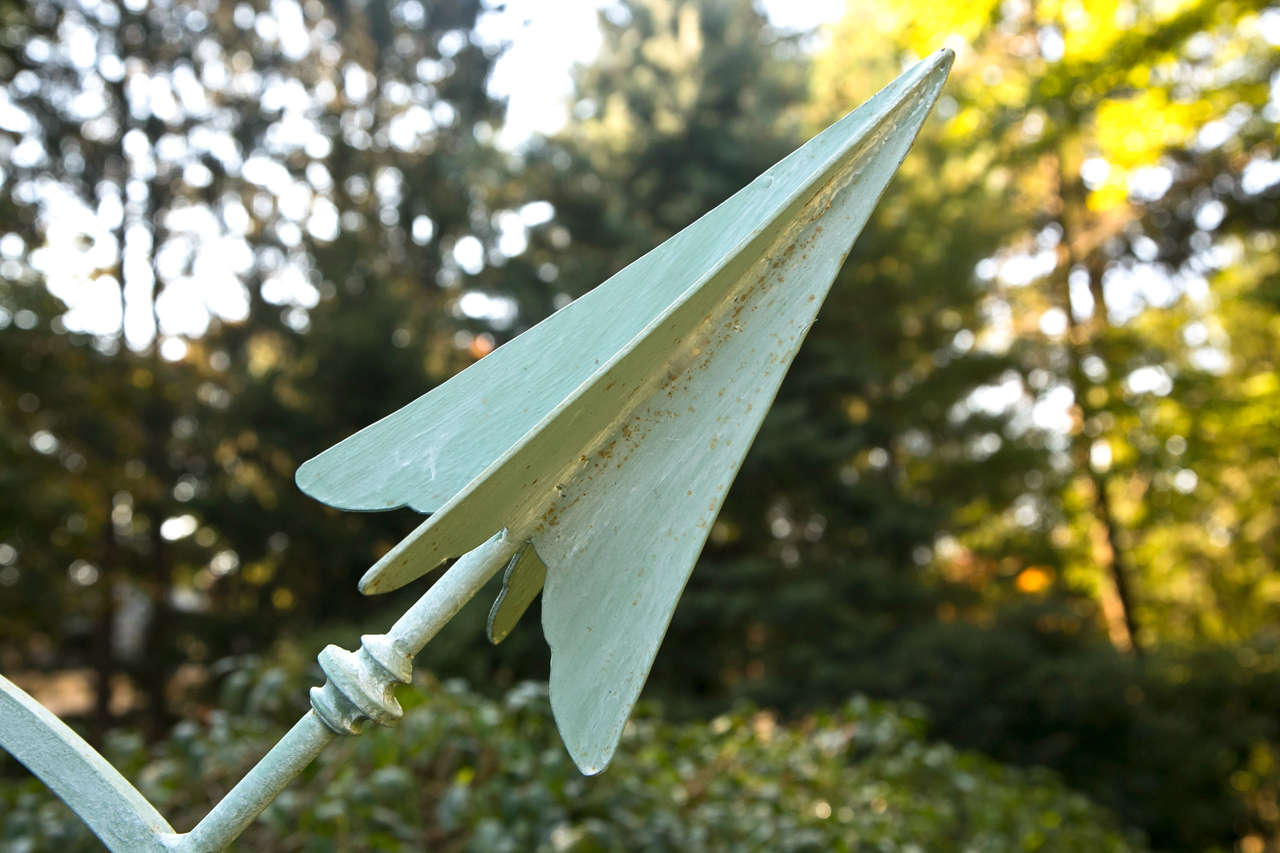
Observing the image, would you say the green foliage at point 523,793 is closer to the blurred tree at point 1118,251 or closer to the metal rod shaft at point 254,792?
the metal rod shaft at point 254,792

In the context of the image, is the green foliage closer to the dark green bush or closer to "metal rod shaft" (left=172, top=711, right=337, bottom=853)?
"metal rod shaft" (left=172, top=711, right=337, bottom=853)

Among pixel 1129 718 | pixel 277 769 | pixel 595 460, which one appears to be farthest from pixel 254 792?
pixel 1129 718

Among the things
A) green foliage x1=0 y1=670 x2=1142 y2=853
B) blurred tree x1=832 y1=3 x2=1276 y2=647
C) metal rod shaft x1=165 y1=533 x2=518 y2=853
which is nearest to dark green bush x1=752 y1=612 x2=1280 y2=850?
blurred tree x1=832 y1=3 x2=1276 y2=647

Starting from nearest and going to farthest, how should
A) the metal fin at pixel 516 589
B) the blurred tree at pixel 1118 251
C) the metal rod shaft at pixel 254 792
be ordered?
the metal rod shaft at pixel 254 792, the metal fin at pixel 516 589, the blurred tree at pixel 1118 251

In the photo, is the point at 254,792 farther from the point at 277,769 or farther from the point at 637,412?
the point at 637,412

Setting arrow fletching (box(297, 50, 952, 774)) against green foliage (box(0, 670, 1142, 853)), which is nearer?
arrow fletching (box(297, 50, 952, 774))

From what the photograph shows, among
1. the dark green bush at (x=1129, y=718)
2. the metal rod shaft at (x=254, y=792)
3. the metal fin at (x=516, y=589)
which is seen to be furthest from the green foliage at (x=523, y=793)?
the dark green bush at (x=1129, y=718)
